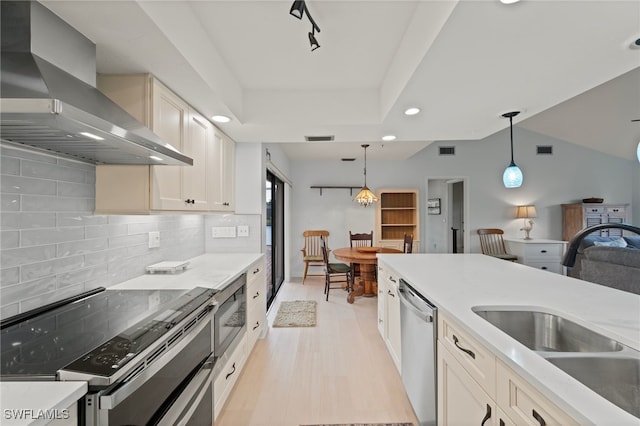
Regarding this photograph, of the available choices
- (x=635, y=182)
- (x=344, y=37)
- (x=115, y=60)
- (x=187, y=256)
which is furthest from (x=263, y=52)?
(x=635, y=182)

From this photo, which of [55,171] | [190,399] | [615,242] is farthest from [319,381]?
[615,242]

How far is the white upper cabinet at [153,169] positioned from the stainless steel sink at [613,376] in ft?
6.64

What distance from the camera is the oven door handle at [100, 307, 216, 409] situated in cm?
82

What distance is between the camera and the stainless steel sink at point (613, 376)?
94 cm

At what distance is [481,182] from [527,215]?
1128mm

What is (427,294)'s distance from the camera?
1.64 meters

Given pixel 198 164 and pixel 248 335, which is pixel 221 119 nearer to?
pixel 198 164

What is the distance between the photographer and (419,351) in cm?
175

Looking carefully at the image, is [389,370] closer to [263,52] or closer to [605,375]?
[605,375]

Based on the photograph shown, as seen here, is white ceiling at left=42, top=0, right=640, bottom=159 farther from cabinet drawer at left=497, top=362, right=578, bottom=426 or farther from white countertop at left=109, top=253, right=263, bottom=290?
cabinet drawer at left=497, top=362, right=578, bottom=426

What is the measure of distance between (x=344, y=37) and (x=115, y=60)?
128cm

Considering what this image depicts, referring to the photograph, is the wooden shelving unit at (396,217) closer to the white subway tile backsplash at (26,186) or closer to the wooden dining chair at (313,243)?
the wooden dining chair at (313,243)

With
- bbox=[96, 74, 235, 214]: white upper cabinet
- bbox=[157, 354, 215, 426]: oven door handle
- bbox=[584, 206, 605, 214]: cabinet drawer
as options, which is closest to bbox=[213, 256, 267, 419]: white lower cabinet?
bbox=[157, 354, 215, 426]: oven door handle

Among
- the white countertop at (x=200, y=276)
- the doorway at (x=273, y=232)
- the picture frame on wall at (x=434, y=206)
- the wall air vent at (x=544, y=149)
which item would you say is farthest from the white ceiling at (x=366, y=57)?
the wall air vent at (x=544, y=149)
